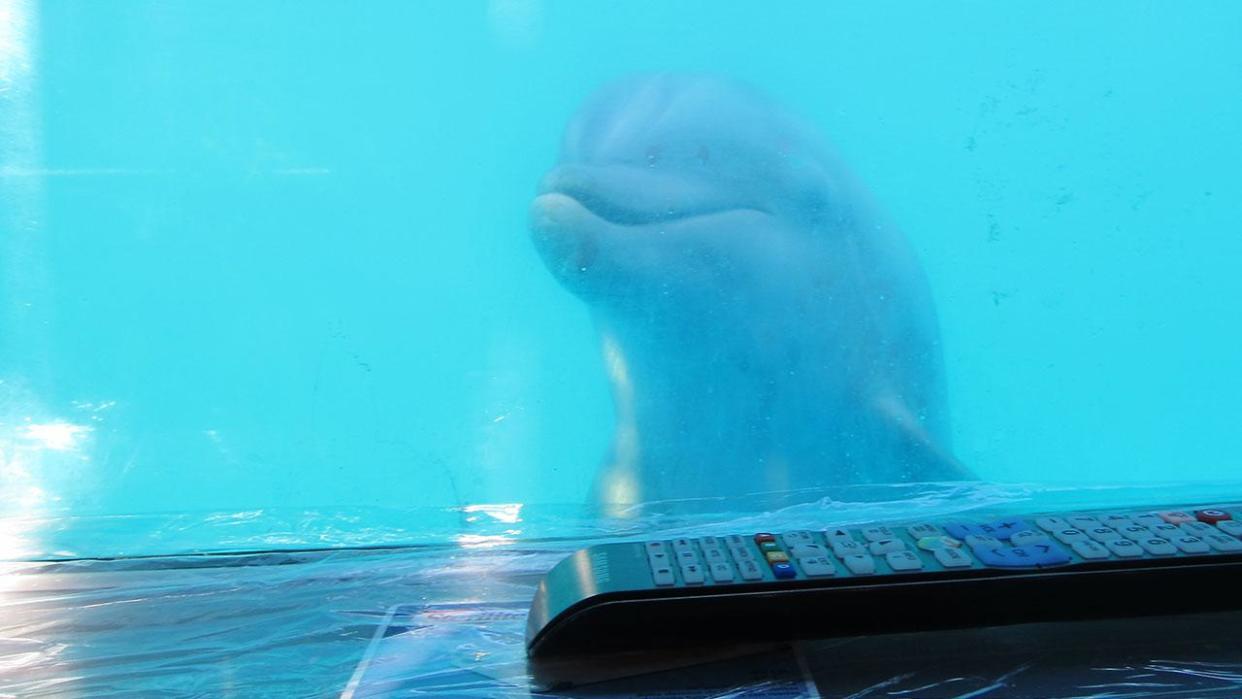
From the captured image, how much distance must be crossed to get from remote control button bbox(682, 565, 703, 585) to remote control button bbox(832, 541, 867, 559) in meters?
0.06

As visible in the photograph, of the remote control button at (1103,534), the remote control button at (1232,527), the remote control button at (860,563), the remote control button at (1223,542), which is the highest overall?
the remote control button at (860,563)

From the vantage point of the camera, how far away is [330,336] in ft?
1.92

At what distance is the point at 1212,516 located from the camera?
0.48m

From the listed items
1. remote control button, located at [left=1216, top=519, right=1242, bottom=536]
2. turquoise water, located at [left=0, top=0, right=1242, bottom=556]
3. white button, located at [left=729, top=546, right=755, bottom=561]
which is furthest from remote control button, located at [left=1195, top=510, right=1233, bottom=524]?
white button, located at [left=729, top=546, right=755, bottom=561]

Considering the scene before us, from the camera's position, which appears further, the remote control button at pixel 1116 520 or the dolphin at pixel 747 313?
the dolphin at pixel 747 313

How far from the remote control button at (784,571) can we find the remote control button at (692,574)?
0.10ft

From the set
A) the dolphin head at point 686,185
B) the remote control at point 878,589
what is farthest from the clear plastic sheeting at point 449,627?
the dolphin head at point 686,185

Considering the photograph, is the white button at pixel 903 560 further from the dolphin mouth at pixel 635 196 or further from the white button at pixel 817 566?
the dolphin mouth at pixel 635 196

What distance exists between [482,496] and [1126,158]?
42cm

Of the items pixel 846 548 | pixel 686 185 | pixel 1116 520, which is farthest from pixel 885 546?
pixel 686 185

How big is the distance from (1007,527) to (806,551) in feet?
0.33

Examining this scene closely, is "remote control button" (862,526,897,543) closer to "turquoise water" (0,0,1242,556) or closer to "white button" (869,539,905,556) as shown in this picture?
"white button" (869,539,905,556)

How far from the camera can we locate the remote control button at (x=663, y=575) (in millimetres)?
420

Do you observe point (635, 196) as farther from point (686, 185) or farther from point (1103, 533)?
point (1103, 533)
